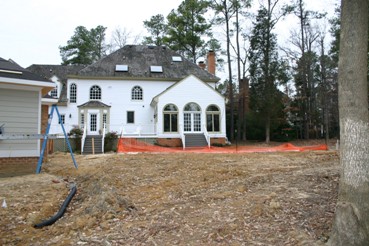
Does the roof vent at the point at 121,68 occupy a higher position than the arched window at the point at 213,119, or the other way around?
the roof vent at the point at 121,68

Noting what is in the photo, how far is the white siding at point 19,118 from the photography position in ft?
29.6

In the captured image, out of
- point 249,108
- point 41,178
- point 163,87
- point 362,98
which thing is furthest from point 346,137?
A: point 249,108

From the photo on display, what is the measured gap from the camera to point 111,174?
29.1ft

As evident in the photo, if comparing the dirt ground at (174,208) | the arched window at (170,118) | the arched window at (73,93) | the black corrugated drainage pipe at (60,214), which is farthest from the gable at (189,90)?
the black corrugated drainage pipe at (60,214)

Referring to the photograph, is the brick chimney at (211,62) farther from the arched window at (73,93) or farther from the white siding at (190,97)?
the arched window at (73,93)

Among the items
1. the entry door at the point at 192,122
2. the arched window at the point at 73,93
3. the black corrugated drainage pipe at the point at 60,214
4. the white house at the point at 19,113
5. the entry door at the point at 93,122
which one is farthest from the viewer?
the arched window at the point at 73,93

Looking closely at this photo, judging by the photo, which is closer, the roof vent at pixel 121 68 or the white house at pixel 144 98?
the white house at pixel 144 98

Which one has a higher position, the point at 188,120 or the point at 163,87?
the point at 163,87

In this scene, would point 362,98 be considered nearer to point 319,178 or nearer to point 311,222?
point 311,222

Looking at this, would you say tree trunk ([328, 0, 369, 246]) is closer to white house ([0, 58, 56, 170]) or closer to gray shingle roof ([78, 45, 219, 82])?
white house ([0, 58, 56, 170])

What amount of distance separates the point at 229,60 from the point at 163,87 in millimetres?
7980

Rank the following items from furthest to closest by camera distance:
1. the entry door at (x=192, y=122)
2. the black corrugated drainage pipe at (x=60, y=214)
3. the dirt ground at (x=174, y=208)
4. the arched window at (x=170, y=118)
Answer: the entry door at (x=192, y=122), the arched window at (x=170, y=118), the black corrugated drainage pipe at (x=60, y=214), the dirt ground at (x=174, y=208)

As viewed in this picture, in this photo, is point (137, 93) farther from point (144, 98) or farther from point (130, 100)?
point (130, 100)

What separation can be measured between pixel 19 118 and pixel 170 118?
15235 millimetres
